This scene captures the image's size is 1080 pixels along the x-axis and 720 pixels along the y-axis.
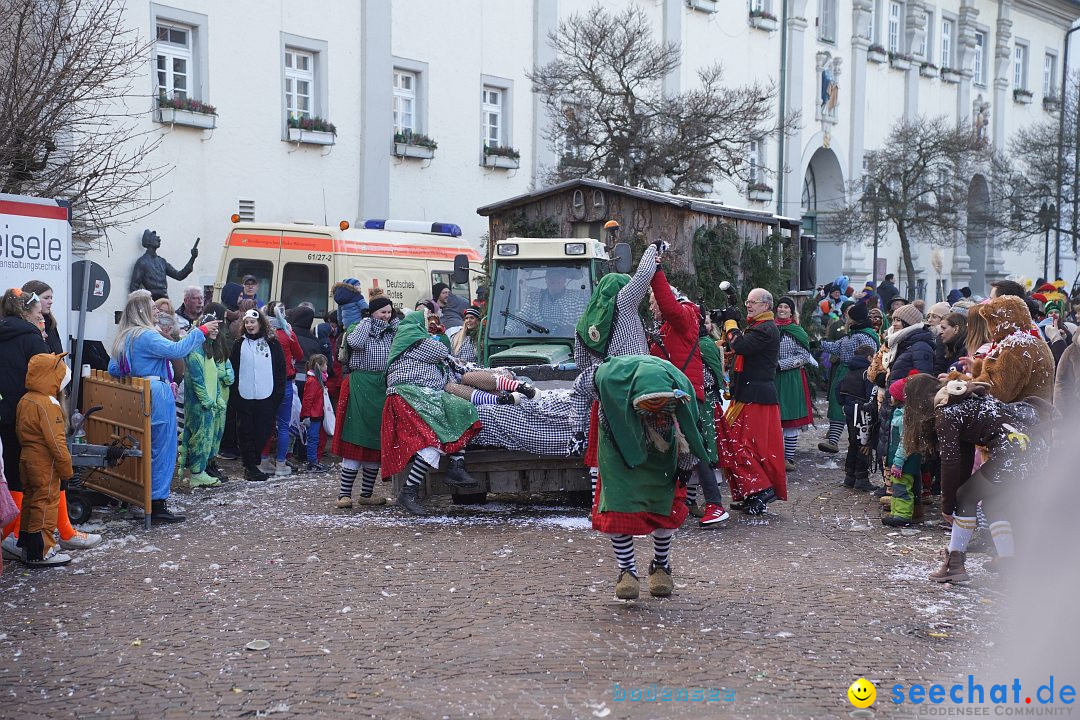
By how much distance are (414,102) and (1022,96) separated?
29496mm

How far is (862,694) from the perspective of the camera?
546 cm

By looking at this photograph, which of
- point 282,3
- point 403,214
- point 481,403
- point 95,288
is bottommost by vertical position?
point 481,403

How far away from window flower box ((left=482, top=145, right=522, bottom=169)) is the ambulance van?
278 inches

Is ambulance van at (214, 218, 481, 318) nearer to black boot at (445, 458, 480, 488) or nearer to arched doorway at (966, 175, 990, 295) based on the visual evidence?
black boot at (445, 458, 480, 488)

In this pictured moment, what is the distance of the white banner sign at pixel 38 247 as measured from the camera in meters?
9.47

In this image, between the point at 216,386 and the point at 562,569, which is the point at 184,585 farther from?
the point at 216,386

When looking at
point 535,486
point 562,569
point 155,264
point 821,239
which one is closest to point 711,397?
point 535,486

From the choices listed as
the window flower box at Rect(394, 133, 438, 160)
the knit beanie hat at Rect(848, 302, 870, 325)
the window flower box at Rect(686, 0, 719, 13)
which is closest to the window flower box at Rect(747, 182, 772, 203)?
the window flower box at Rect(686, 0, 719, 13)

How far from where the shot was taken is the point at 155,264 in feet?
56.1

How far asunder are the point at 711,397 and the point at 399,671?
15.7 feet

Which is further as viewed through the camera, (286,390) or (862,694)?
(286,390)

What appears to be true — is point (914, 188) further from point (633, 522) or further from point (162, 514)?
point (633, 522)
